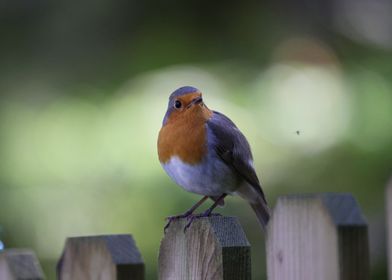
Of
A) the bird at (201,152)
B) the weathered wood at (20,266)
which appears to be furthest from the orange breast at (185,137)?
the weathered wood at (20,266)

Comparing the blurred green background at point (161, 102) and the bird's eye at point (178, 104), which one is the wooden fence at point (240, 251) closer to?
the bird's eye at point (178, 104)

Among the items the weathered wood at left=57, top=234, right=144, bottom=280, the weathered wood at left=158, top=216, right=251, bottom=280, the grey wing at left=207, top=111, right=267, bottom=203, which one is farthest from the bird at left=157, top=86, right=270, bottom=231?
the weathered wood at left=57, top=234, right=144, bottom=280

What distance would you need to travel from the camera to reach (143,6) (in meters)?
6.86

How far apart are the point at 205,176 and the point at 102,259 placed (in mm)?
1598

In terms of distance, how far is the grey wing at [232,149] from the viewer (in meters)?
3.93

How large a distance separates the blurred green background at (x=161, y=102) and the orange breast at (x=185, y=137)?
5.00 feet

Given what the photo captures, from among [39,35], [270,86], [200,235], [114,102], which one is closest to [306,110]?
[270,86]

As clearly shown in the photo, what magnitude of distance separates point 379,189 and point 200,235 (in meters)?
3.34

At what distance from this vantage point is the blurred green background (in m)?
5.63

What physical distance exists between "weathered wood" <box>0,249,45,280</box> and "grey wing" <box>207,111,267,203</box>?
65.1 inches

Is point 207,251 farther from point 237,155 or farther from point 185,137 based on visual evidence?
point 237,155

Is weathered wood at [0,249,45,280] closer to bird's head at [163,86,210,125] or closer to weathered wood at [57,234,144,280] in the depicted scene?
weathered wood at [57,234,144,280]

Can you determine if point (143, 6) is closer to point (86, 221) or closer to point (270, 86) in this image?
point (270, 86)

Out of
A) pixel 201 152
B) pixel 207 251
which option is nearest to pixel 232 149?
pixel 201 152
